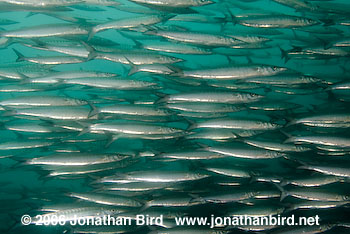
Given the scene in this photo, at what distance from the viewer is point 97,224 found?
455cm

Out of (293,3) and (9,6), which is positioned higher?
(293,3)

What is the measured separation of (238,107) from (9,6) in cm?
332

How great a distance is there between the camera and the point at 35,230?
7.78 meters

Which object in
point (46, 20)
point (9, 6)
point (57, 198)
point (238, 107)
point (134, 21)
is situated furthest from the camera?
point (46, 20)

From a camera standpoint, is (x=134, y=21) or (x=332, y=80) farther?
(x=332, y=80)

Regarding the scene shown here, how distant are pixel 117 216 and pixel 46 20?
17.8m

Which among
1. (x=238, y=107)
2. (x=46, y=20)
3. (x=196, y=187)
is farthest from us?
(x=46, y=20)

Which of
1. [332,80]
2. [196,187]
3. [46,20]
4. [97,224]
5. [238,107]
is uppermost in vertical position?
[46,20]

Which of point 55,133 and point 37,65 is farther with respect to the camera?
point 55,133

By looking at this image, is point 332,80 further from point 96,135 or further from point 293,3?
point 96,135

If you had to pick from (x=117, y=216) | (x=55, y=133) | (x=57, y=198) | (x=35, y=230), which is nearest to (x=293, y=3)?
(x=117, y=216)

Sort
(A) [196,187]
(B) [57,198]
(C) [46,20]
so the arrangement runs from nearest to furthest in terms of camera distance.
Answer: (A) [196,187]
(B) [57,198]
(C) [46,20]

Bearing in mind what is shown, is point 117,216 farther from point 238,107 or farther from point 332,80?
point 332,80

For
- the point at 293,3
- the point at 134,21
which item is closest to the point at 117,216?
the point at 134,21
